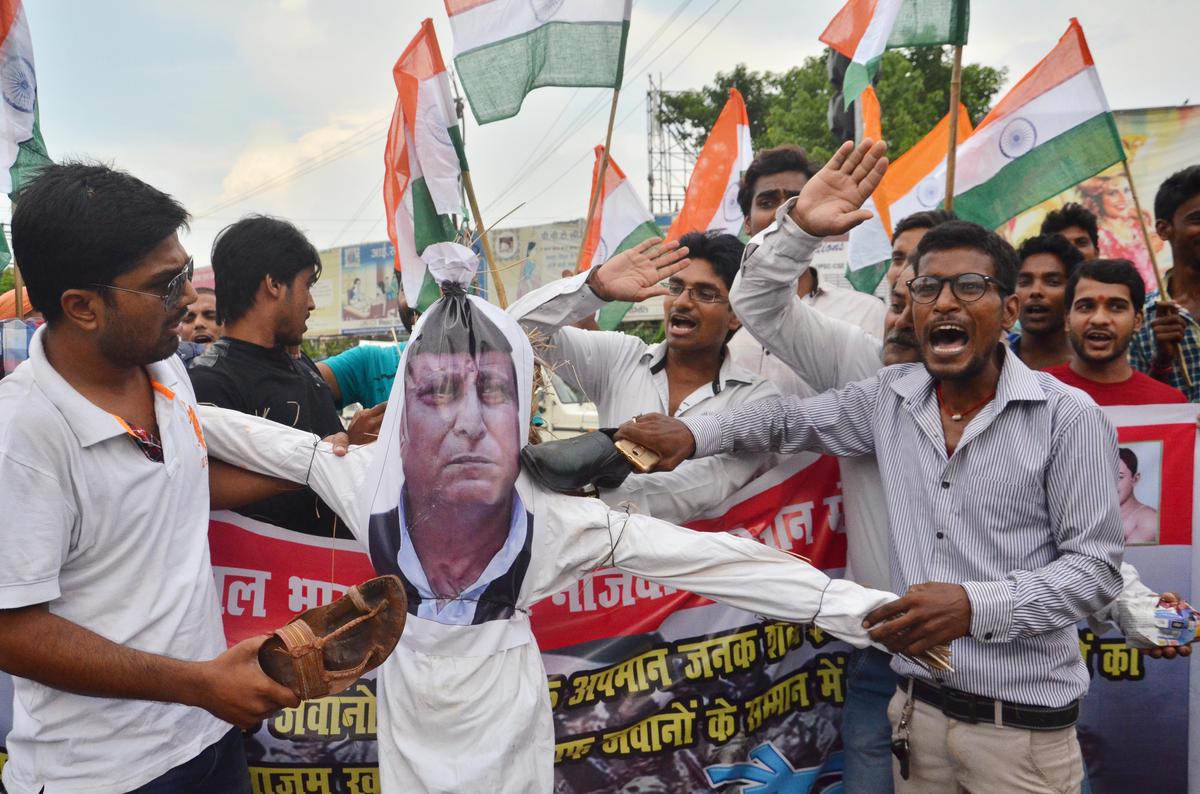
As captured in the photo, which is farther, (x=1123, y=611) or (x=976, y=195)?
(x=976, y=195)

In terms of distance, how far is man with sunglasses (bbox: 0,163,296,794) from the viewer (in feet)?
5.66

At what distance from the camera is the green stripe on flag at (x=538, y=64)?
332 centimetres

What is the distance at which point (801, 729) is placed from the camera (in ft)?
9.77

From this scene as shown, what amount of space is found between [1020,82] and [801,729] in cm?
349

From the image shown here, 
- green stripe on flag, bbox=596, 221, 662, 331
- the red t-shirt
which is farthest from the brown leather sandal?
green stripe on flag, bbox=596, 221, 662, 331

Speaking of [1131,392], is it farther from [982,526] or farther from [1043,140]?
[1043,140]

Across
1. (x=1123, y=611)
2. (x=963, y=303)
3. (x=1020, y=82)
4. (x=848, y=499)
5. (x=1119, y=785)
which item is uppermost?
(x=1020, y=82)

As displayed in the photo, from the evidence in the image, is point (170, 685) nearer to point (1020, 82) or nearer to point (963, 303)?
point (963, 303)

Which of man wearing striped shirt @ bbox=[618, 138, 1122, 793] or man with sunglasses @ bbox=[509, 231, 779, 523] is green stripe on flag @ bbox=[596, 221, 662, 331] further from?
man wearing striped shirt @ bbox=[618, 138, 1122, 793]

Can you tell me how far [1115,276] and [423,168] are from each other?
258 cm

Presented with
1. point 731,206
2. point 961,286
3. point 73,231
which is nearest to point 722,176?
point 731,206

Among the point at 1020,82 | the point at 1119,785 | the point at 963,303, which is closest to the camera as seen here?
the point at 963,303

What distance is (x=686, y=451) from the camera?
2590 millimetres

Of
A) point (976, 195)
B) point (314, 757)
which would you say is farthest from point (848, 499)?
point (976, 195)
